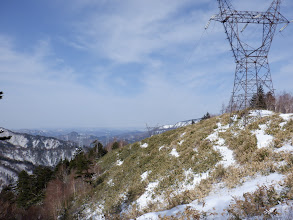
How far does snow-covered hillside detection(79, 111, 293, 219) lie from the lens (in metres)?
5.84

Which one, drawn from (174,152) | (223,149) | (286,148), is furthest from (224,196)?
(174,152)

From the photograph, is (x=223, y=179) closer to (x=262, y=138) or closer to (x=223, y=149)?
(x=223, y=149)

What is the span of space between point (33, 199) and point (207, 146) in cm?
4446

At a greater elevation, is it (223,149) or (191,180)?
(223,149)

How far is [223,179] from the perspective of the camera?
30.2 feet

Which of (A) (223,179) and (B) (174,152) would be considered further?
(B) (174,152)

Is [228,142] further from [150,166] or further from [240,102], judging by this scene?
[150,166]

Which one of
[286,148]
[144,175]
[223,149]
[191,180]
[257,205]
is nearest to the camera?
[257,205]

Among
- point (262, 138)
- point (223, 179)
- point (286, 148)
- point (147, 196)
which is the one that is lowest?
point (147, 196)

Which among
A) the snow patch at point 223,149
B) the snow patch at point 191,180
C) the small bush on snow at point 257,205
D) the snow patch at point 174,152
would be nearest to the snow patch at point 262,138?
the snow patch at point 223,149

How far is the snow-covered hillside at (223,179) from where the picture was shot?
5840mm

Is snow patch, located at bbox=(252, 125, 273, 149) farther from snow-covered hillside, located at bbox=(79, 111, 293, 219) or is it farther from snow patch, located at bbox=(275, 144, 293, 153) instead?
snow patch, located at bbox=(275, 144, 293, 153)

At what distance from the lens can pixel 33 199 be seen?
37.8m

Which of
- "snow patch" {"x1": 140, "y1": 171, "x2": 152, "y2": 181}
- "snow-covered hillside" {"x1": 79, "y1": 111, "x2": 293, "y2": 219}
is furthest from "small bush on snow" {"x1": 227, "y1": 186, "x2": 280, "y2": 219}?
"snow patch" {"x1": 140, "y1": 171, "x2": 152, "y2": 181}
